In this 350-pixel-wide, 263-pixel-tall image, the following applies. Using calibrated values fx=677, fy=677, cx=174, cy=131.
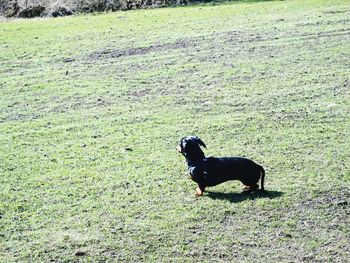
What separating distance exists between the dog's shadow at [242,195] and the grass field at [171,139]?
0.02m

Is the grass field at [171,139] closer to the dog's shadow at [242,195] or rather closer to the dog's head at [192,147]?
the dog's shadow at [242,195]

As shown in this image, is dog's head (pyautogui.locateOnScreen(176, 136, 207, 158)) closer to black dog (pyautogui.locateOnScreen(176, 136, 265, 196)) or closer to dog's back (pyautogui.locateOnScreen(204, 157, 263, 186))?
black dog (pyautogui.locateOnScreen(176, 136, 265, 196))

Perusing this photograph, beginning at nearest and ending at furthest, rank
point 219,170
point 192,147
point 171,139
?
point 219,170 < point 192,147 < point 171,139

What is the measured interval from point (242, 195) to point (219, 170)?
400 mm

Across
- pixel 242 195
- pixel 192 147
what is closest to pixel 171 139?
pixel 192 147

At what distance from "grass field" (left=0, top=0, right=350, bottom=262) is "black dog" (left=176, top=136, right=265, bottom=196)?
7.4 inches

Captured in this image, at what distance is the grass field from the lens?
610cm

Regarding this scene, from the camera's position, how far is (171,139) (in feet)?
29.0

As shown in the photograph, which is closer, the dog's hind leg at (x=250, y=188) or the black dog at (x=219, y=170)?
the black dog at (x=219, y=170)

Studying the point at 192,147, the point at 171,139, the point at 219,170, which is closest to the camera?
the point at 219,170

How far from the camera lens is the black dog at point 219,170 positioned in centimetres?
678

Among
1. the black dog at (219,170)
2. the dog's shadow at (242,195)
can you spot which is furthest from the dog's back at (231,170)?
the dog's shadow at (242,195)

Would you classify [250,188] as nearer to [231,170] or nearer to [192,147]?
[231,170]

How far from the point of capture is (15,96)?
1145cm
